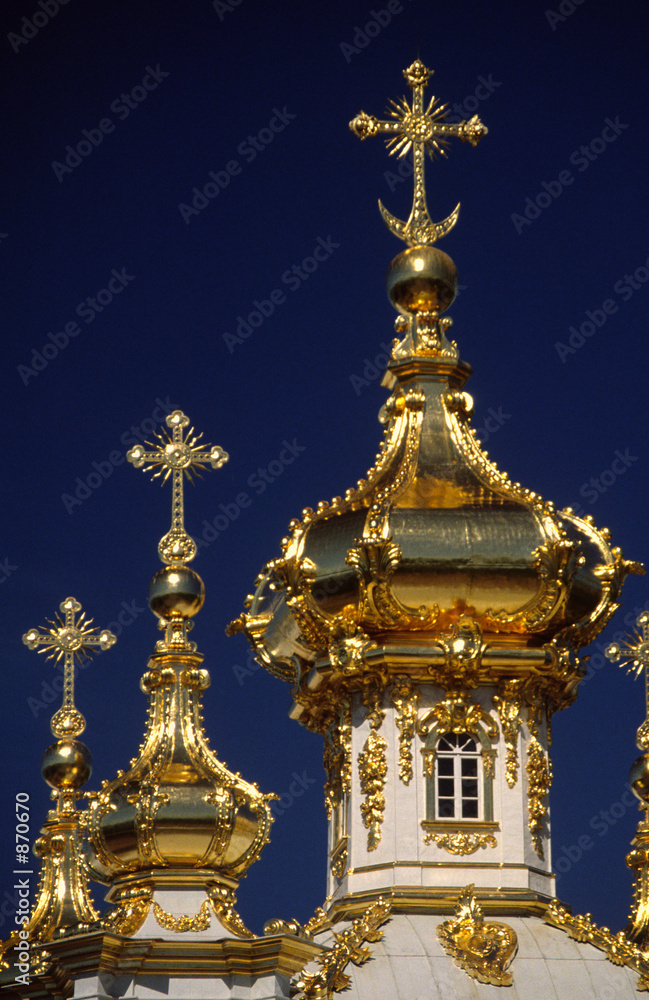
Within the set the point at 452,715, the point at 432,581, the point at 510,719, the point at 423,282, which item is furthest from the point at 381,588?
the point at 423,282

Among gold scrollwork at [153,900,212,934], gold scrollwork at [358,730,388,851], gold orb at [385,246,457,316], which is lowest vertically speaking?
gold scrollwork at [153,900,212,934]

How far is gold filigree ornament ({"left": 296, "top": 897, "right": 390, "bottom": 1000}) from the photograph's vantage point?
33969 millimetres

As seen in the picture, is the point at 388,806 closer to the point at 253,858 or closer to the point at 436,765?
the point at 436,765

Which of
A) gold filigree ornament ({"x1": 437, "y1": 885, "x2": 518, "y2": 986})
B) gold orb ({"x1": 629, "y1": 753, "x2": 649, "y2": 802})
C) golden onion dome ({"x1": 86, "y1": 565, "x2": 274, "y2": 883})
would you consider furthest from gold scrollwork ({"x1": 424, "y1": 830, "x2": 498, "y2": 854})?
gold orb ({"x1": 629, "y1": 753, "x2": 649, "y2": 802})

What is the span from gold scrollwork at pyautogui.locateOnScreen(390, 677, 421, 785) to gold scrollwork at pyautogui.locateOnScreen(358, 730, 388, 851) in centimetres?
25

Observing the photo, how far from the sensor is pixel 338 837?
37.8 m

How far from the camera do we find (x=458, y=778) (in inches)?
1455

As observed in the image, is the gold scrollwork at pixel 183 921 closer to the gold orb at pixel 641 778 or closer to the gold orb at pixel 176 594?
the gold orb at pixel 176 594

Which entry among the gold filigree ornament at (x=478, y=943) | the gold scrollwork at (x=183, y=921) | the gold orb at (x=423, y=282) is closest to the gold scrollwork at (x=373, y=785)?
the gold filigree ornament at (x=478, y=943)

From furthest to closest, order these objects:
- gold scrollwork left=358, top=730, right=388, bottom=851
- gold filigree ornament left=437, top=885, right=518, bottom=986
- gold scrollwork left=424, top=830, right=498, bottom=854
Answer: gold scrollwork left=358, top=730, right=388, bottom=851
gold scrollwork left=424, top=830, right=498, bottom=854
gold filigree ornament left=437, top=885, right=518, bottom=986

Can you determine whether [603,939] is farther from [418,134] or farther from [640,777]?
[418,134]

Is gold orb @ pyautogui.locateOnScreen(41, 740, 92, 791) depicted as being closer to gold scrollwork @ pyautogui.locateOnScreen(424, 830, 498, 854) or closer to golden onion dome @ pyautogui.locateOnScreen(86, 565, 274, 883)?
golden onion dome @ pyautogui.locateOnScreen(86, 565, 274, 883)

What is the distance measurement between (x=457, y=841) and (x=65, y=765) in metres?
5.76

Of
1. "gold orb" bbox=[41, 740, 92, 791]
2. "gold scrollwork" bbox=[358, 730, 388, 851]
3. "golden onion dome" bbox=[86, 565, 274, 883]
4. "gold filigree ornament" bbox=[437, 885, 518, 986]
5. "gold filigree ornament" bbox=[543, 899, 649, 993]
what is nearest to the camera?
"golden onion dome" bbox=[86, 565, 274, 883]
